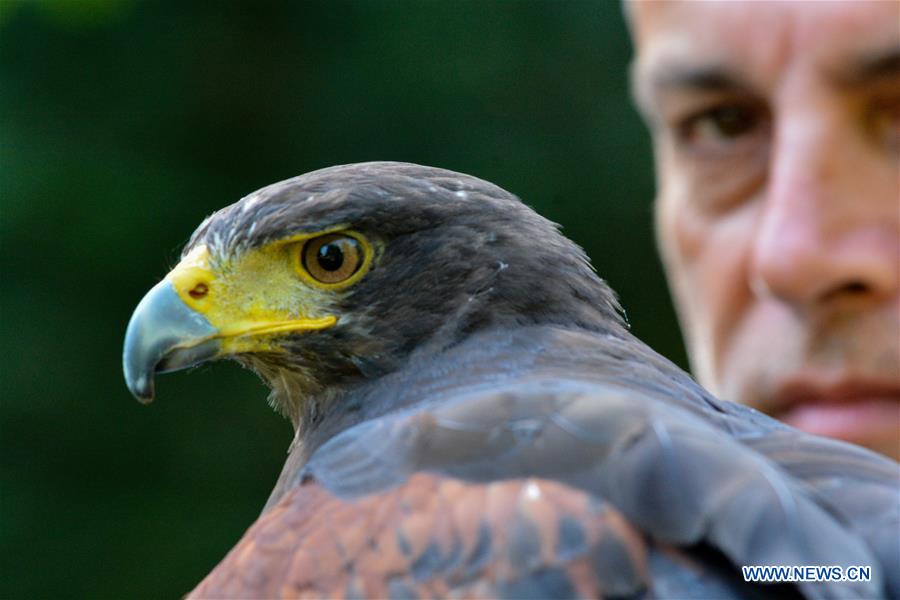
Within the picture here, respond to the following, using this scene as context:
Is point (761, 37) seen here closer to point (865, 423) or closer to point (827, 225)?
point (827, 225)

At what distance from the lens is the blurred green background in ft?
26.0

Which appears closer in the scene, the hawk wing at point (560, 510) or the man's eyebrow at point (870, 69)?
the hawk wing at point (560, 510)

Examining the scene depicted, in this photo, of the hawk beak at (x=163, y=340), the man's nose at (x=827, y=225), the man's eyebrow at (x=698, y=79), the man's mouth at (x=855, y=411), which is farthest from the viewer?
the man's eyebrow at (x=698, y=79)

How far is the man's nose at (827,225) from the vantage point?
365 cm

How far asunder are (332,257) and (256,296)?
179mm

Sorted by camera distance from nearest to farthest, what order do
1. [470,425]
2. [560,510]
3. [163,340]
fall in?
[560,510], [470,425], [163,340]

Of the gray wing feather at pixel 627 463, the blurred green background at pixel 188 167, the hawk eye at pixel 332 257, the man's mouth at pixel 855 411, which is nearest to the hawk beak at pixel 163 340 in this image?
the hawk eye at pixel 332 257

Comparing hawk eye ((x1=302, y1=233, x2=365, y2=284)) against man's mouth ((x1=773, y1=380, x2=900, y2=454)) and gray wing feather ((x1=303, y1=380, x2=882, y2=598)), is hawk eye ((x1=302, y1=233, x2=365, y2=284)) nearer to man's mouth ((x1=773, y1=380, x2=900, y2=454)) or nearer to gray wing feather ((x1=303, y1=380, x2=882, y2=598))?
gray wing feather ((x1=303, y1=380, x2=882, y2=598))

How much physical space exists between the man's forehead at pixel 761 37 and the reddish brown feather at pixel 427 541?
2.01 m

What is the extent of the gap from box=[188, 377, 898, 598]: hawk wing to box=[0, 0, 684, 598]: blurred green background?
553 centimetres

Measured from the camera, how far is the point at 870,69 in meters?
3.69

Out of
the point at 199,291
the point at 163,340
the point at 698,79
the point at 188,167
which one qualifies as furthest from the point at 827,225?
the point at 188,167

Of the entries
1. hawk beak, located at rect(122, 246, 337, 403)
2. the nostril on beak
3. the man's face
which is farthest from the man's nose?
the nostril on beak

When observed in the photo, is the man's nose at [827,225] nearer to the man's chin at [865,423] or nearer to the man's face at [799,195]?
the man's face at [799,195]
